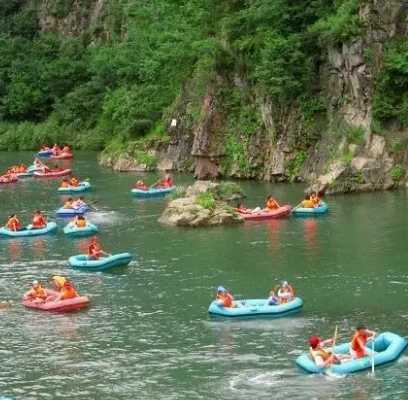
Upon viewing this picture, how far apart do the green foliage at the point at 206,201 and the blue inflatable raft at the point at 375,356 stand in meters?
17.1

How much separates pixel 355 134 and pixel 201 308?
21.3 m

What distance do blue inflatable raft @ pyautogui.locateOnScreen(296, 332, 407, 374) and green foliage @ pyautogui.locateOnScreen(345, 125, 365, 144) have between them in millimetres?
23977

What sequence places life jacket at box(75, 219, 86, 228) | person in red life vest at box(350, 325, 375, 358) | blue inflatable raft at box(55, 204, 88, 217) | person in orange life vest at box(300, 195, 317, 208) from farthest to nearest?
blue inflatable raft at box(55, 204, 88, 217) → person in orange life vest at box(300, 195, 317, 208) → life jacket at box(75, 219, 86, 228) → person in red life vest at box(350, 325, 375, 358)

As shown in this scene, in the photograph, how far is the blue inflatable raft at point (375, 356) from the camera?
821 inches

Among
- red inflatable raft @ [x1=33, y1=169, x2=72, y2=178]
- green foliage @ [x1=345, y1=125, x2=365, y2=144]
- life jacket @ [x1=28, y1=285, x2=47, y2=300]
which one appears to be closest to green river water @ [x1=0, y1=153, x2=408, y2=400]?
life jacket @ [x1=28, y1=285, x2=47, y2=300]

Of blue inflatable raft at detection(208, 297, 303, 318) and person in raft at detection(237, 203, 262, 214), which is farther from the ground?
person in raft at detection(237, 203, 262, 214)

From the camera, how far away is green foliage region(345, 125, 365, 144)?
45138 mm

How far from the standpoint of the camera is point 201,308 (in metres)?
26.2

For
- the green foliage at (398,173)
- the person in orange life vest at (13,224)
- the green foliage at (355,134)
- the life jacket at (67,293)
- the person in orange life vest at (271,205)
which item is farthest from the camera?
the green foliage at (355,134)

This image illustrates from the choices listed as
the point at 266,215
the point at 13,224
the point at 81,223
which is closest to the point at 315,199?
the point at 266,215

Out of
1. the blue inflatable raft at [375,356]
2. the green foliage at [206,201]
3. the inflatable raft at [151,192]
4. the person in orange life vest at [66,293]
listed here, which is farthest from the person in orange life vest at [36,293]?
the inflatable raft at [151,192]

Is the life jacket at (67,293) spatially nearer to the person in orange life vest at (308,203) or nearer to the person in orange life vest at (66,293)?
the person in orange life vest at (66,293)

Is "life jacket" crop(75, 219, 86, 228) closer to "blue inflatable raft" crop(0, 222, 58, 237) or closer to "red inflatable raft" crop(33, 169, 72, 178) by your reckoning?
"blue inflatable raft" crop(0, 222, 58, 237)

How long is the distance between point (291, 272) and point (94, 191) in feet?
68.5
